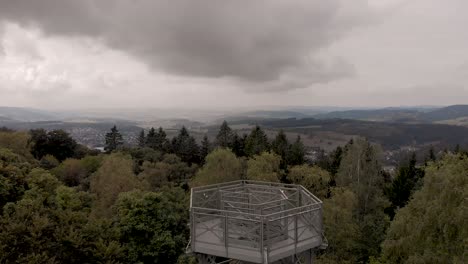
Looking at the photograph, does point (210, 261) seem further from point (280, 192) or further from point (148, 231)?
point (148, 231)

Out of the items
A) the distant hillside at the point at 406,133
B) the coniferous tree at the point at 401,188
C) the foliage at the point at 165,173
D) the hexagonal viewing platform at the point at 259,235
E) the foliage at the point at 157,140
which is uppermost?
the hexagonal viewing platform at the point at 259,235

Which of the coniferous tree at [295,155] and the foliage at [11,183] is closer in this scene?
the foliage at [11,183]

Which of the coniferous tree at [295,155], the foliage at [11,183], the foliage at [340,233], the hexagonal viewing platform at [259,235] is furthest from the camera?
the coniferous tree at [295,155]

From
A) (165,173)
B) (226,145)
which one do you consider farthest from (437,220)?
(226,145)

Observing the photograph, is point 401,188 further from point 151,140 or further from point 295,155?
point 151,140

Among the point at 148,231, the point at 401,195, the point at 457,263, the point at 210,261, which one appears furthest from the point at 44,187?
the point at 401,195

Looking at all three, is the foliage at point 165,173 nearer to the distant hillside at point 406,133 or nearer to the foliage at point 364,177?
the foliage at point 364,177

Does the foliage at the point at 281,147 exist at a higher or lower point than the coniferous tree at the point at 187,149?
higher

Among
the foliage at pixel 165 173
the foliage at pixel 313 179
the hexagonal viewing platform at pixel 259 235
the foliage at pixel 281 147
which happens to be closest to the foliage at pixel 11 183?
the hexagonal viewing platform at pixel 259 235
